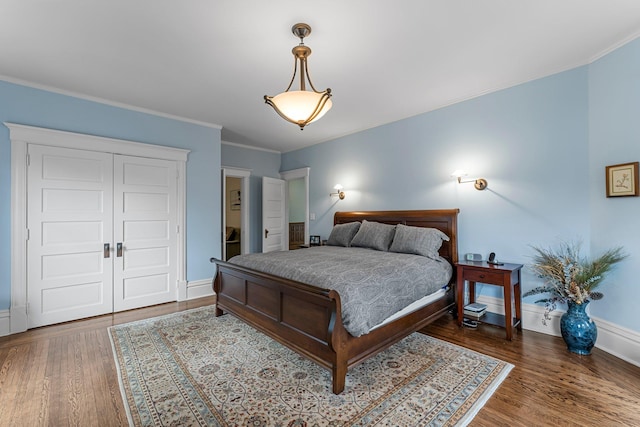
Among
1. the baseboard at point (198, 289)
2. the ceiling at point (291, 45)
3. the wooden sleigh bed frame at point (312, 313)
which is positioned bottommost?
the baseboard at point (198, 289)

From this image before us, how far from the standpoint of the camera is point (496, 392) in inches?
79.4

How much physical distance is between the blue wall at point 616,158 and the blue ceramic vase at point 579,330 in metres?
0.25

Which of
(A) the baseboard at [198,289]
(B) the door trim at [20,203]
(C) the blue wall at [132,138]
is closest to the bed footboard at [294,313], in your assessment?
(A) the baseboard at [198,289]

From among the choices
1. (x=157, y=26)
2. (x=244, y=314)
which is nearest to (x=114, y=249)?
(x=244, y=314)

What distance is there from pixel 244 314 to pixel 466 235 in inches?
110

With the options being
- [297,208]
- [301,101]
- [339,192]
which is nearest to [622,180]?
[301,101]

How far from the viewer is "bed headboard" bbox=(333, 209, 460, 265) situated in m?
3.61

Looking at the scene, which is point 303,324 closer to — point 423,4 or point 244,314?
point 244,314

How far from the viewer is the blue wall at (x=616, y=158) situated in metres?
2.42

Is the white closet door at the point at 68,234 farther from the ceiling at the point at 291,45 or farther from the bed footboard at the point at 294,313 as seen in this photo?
the bed footboard at the point at 294,313

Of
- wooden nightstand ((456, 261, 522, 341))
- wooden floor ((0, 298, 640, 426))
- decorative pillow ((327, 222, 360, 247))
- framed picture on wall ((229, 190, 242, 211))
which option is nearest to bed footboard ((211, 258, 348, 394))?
wooden floor ((0, 298, 640, 426))

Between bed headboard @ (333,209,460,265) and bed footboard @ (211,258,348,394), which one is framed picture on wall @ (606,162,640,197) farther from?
bed footboard @ (211,258,348,394)

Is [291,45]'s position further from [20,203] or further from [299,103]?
[20,203]

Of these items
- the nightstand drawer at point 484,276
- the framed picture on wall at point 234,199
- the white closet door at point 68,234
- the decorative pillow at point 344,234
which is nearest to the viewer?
the nightstand drawer at point 484,276
